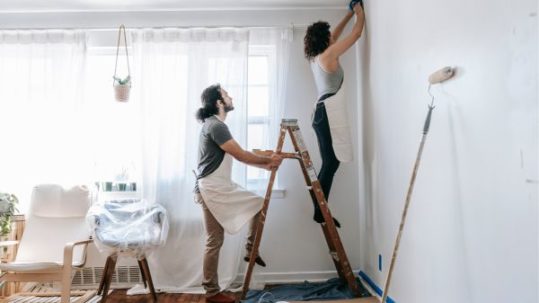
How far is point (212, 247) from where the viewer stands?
2.59 m

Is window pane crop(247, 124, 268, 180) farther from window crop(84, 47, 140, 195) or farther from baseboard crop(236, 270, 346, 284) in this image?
window crop(84, 47, 140, 195)

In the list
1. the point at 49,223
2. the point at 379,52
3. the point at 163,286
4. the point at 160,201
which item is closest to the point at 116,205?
the point at 160,201

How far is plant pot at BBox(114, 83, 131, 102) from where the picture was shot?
2.98 m

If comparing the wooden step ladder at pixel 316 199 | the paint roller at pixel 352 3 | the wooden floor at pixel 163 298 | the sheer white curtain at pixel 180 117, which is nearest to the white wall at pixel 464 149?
the wooden step ladder at pixel 316 199

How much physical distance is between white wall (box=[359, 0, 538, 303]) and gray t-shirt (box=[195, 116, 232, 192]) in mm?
1167

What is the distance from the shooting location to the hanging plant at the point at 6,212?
277 centimetres

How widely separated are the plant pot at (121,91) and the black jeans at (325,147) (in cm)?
161

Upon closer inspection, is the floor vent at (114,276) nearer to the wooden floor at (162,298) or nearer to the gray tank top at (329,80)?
the wooden floor at (162,298)

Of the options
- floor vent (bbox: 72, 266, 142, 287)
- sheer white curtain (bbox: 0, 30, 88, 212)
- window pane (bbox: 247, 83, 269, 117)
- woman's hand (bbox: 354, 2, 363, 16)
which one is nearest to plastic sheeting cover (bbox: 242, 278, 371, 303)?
→ floor vent (bbox: 72, 266, 142, 287)

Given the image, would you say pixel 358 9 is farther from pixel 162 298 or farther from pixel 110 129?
pixel 162 298

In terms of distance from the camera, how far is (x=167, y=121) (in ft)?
10.1

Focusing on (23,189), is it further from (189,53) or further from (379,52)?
(379,52)

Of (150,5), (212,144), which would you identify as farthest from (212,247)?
(150,5)

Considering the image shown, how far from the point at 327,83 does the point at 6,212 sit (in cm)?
273
